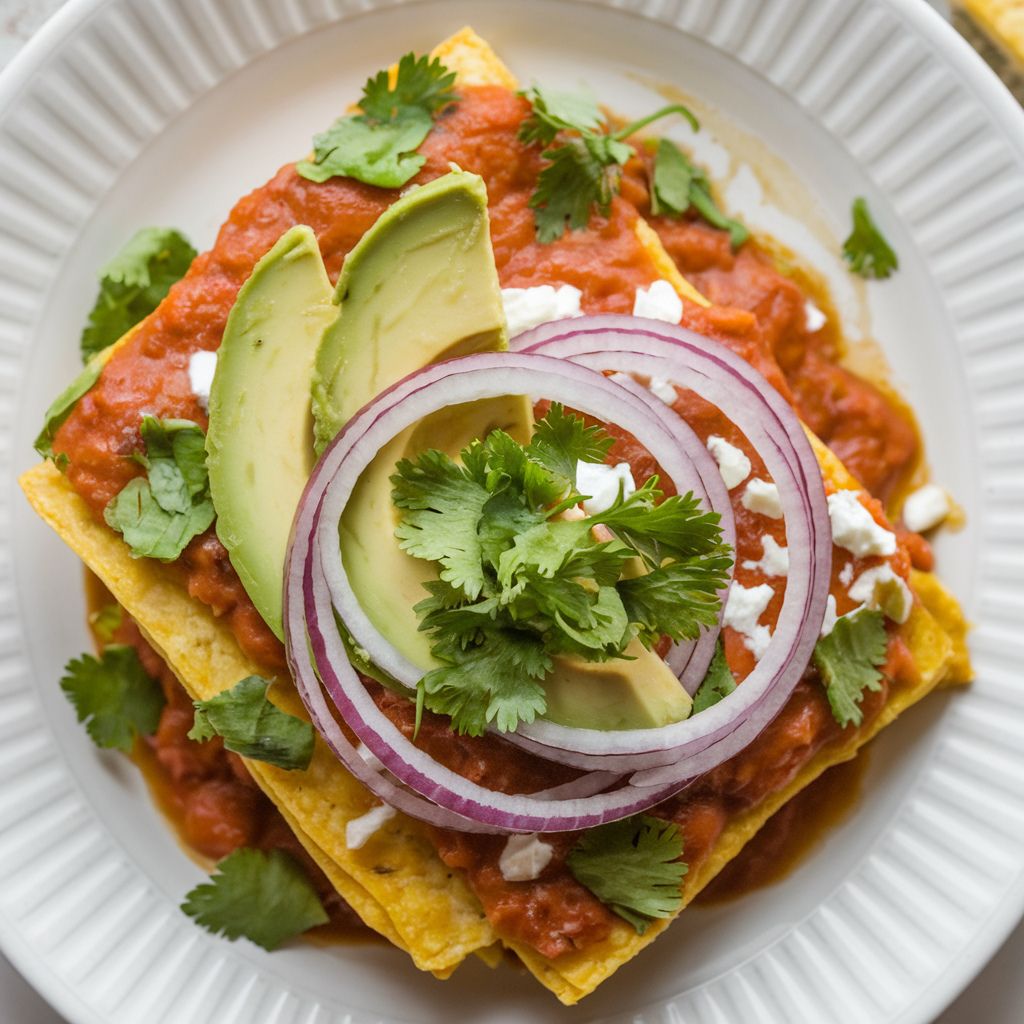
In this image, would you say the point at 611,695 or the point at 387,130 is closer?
the point at 611,695

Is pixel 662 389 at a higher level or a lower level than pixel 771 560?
higher

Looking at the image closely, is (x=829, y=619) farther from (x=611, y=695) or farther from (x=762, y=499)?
(x=611, y=695)

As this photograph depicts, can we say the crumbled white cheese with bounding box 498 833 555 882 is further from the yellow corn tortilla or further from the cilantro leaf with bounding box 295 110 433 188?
the cilantro leaf with bounding box 295 110 433 188

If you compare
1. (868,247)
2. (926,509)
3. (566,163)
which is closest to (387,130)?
(566,163)

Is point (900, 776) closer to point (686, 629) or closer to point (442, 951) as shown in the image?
point (686, 629)

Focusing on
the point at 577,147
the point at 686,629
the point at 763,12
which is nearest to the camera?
the point at 686,629

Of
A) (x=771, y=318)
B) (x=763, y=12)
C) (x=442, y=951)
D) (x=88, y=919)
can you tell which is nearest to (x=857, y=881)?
(x=442, y=951)

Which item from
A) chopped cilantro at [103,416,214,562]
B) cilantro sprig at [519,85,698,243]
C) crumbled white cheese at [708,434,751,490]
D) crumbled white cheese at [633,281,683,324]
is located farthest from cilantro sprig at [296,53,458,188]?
crumbled white cheese at [708,434,751,490]
